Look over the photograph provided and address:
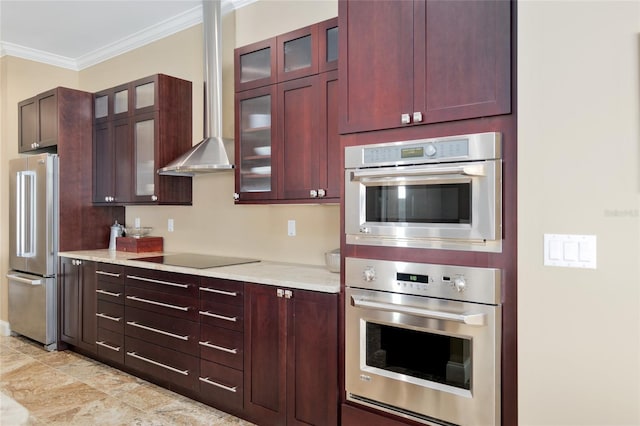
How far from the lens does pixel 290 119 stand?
9.27ft

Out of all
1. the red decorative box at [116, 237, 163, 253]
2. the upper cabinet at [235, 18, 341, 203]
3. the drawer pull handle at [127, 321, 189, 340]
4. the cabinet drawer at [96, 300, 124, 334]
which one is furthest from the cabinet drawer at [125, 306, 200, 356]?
the upper cabinet at [235, 18, 341, 203]

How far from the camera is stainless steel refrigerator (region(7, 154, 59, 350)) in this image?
423 centimetres

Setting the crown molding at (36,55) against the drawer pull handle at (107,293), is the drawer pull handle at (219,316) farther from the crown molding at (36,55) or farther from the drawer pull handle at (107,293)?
the crown molding at (36,55)

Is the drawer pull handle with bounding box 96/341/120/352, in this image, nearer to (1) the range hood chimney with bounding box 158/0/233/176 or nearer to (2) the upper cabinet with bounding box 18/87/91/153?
(1) the range hood chimney with bounding box 158/0/233/176

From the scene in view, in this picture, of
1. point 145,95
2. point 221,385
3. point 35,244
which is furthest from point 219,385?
point 35,244

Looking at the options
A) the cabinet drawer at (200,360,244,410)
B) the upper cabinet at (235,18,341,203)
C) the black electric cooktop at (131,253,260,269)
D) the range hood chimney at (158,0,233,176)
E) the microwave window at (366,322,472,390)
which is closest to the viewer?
the microwave window at (366,322,472,390)

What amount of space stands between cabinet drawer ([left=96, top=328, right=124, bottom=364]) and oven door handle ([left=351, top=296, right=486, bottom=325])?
2304mm

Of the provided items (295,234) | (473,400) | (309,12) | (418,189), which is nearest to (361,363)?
(473,400)

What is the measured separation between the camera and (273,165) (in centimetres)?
291

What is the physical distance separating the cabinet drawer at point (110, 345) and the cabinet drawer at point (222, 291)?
1.15 meters

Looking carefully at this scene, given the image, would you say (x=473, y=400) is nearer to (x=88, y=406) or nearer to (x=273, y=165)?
(x=273, y=165)

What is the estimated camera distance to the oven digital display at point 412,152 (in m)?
2.00

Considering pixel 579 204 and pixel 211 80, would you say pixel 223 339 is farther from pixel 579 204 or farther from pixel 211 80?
pixel 579 204

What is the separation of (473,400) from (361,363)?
54cm
